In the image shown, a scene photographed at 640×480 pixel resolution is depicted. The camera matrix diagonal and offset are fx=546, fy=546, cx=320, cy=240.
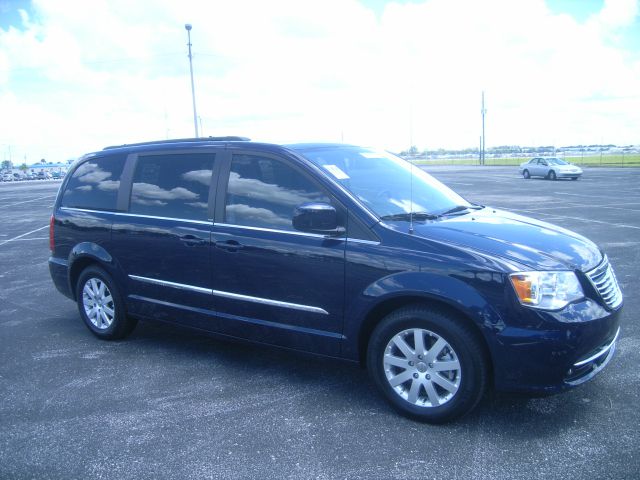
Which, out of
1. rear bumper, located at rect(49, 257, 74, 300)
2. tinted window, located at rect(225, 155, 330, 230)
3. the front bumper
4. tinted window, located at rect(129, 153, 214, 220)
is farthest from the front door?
rear bumper, located at rect(49, 257, 74, 300)

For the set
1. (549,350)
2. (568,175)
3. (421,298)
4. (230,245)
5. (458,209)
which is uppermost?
(458,209)

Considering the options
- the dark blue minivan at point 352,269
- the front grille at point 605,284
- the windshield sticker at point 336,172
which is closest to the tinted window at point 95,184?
the dark blue minivan at point 352,269

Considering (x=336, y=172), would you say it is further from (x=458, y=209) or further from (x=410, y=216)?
(x=458, y=209)

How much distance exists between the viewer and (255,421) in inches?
145

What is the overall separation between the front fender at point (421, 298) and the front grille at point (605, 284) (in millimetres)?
759

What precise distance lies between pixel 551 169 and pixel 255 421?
32956mm

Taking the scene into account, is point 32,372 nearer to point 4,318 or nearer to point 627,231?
point 4,318

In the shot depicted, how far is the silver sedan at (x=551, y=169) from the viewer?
31.8 metres

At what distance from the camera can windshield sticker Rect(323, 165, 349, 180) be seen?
405 cm

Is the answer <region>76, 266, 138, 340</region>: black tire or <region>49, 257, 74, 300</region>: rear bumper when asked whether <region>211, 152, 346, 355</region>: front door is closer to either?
<region>76, 266, 138, 340</region>: black tire

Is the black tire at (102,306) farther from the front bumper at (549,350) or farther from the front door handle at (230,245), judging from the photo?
the front bumper at (549,350)

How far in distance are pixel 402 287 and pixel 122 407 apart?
2197 millimetres

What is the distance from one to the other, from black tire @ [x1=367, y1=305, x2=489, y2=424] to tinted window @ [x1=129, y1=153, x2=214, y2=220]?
6.08 ft

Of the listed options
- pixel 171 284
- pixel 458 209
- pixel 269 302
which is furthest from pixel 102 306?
pixel 458 209
